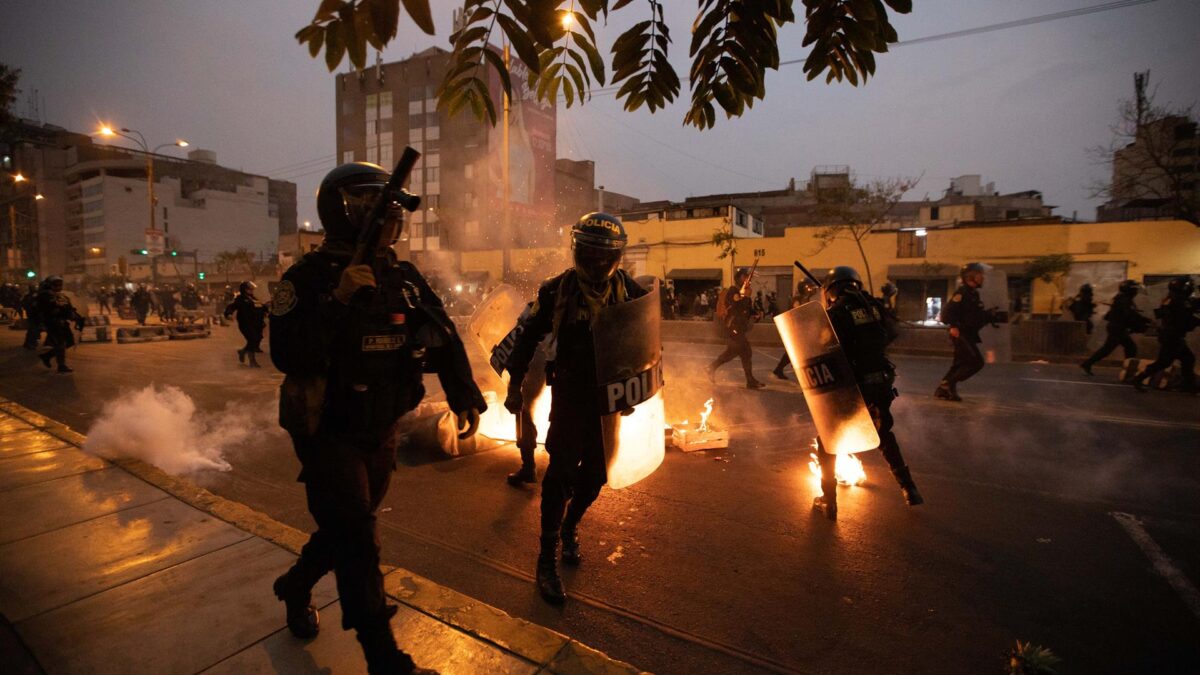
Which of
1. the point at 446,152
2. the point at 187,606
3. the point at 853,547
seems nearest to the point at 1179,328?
the point at 853,547

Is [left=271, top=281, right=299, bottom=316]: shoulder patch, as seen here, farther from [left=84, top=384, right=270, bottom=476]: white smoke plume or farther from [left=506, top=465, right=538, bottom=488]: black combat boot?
[left=84, top=384, right=270, bottom=476]: white smoke plume

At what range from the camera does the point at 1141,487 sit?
469 cm

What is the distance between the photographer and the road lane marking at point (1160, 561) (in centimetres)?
298

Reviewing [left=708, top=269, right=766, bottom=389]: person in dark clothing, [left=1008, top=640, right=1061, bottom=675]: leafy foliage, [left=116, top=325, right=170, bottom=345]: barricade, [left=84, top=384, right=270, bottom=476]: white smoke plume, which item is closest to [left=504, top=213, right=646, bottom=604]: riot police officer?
[left=1008, top=640, right=1061, bottom=675]: leafy foliage

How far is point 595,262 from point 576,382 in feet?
2.02

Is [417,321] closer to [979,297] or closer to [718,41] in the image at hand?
[718,41]

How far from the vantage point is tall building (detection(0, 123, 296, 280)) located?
72188 mm

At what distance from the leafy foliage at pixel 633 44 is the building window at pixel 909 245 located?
3148 cm

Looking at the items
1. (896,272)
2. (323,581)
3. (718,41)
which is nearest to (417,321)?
(323,581)

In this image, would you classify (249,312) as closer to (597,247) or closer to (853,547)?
(597,247)

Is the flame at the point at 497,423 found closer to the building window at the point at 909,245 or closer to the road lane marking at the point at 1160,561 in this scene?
the road lane marking at the point at 1160,561

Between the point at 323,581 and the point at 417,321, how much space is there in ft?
4.97

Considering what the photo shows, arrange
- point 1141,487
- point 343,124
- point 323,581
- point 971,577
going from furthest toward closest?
point 343,124 < point 1141,487 < point 971,577 < point 323,581

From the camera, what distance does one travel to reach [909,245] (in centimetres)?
2997
